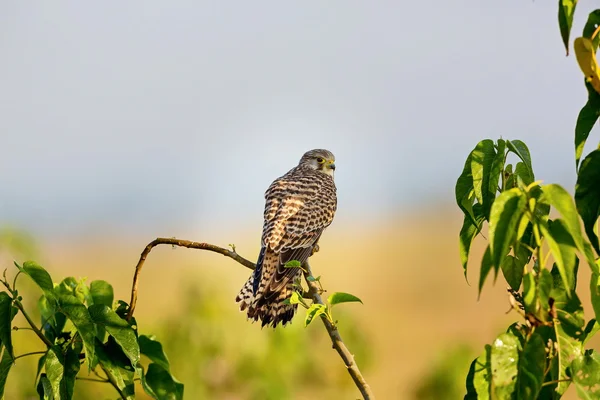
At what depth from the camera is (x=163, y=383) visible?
323 centimetres

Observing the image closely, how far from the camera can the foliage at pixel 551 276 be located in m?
1.89

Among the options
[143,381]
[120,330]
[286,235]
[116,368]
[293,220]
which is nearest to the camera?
[120,330]

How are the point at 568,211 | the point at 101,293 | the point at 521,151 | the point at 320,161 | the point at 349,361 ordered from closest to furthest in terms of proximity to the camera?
the point at 568,211, the point at 521,151, the point at 349,361, the point at 101,293, the point at 320,161

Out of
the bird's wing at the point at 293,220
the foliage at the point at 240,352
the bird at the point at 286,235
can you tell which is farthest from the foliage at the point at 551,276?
the foliage at the point at 240,352

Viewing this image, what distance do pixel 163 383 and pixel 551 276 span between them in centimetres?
178

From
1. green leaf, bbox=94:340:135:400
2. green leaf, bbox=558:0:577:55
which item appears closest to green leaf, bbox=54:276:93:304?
green leaf, bbox=94:340:135:400

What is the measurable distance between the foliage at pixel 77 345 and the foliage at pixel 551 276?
4.16 ft

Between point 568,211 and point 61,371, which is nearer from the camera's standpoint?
point 568,211

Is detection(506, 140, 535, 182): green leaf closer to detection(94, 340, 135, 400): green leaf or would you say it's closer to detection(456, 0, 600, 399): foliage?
detection(456, 0, 600, 399): foliage

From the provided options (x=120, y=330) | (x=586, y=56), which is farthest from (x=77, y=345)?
(x=586, y=56)

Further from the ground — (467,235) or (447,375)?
(467,235)

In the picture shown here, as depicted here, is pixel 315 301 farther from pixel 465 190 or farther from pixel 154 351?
pixel 465 190

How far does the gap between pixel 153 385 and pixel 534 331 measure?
68.2 inches

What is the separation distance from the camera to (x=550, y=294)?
202 cm
